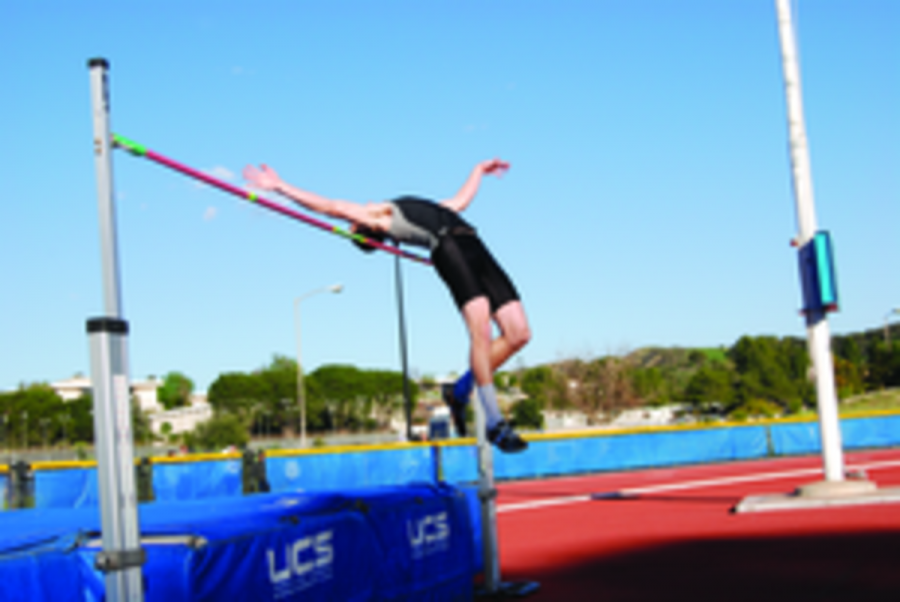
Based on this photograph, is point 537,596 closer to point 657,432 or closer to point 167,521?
point 167,521

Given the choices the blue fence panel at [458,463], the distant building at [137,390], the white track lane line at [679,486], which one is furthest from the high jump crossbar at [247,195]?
the distant building at [137,390]

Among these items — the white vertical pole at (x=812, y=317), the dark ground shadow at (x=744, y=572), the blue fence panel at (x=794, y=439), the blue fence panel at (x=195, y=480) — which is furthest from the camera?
the blue fence panel at (x=794, y=439)

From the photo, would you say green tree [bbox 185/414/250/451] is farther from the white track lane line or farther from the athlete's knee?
the athlete's knee

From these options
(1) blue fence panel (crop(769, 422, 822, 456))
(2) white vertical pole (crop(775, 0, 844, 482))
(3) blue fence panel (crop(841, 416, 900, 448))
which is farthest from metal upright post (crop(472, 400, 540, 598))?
(3) blue fence panel (crop(841, 416, 900, 448))

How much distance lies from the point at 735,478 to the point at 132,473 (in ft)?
59.9

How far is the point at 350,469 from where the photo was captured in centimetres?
1941

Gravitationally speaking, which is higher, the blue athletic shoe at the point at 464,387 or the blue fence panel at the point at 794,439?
the blue athletic shoe at the point at 464,387

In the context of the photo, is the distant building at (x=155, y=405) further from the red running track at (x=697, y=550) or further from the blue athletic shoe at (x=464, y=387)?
the blue athletic shoe at (x=464, y=387)

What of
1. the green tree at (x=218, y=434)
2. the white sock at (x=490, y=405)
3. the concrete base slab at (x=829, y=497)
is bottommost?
the green tree at (x=218, y=434)

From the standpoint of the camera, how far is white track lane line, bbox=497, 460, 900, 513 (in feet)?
50.6

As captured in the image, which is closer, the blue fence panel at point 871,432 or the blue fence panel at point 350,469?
the blue fence panel at point 350,469

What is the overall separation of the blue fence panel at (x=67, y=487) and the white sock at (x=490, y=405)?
12.1 meters

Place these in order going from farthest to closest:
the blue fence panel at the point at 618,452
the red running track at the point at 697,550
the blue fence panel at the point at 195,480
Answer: the blue fence panel at the point at 618,452
the blue fence panel at the point at 195,480
the red running track at the point at 697,550

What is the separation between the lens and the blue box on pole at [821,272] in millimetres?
10789
